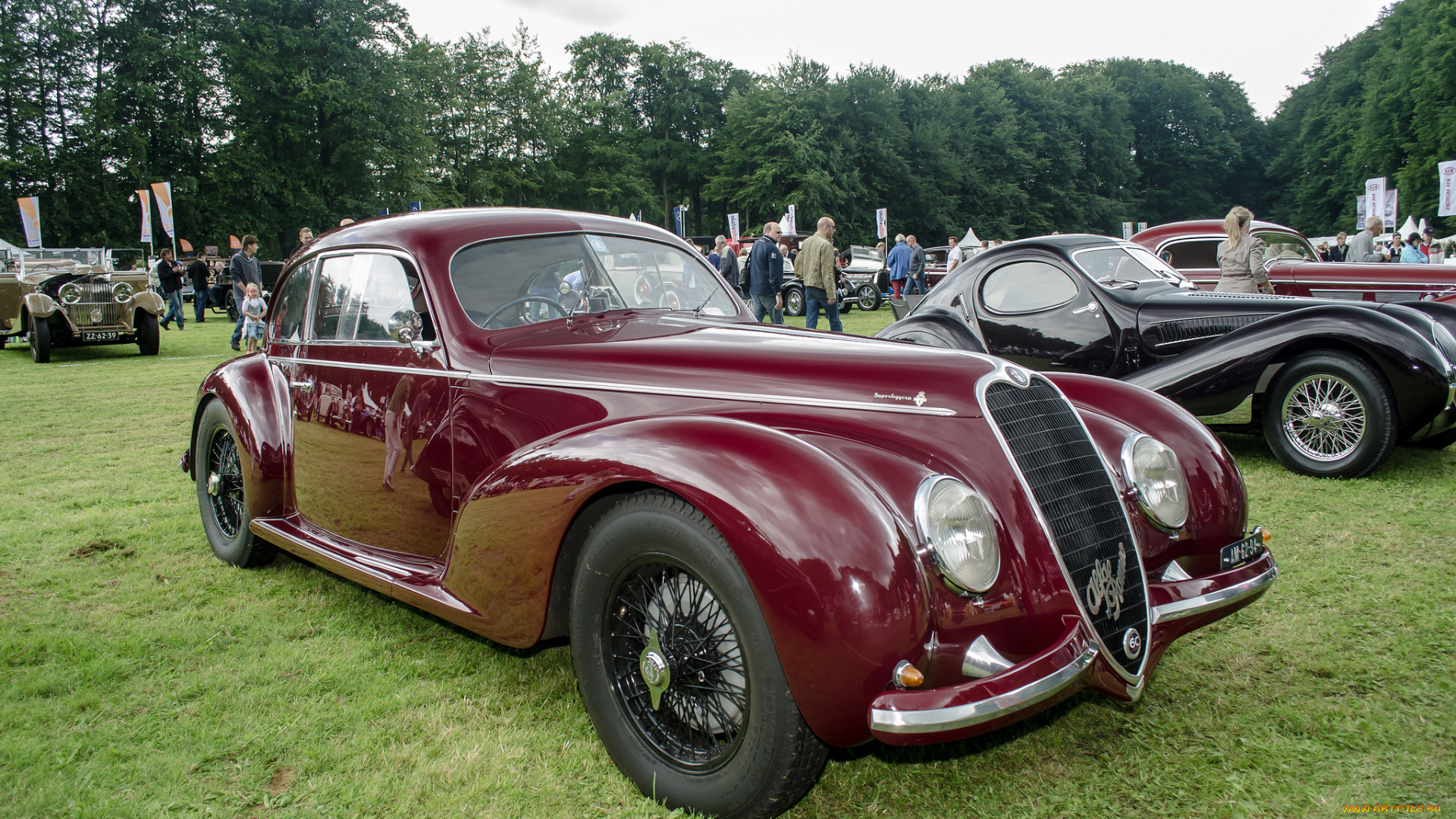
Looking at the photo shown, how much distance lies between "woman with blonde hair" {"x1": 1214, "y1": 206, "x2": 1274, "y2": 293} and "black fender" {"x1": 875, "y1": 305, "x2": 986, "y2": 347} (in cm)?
230

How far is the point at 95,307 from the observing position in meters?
13.8

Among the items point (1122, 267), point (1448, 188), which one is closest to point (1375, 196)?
point (1448, 188)

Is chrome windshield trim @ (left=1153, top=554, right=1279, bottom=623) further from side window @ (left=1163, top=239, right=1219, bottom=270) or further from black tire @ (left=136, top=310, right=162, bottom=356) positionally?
black tire @ (left=136, top=310, right=162, bottom=356)

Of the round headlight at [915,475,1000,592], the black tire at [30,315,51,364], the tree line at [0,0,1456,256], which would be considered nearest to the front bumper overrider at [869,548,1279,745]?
the round headlight at [915,475,1000,592]

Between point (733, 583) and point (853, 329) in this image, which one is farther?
point (853, 329)

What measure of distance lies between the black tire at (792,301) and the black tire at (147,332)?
1319 centimetres

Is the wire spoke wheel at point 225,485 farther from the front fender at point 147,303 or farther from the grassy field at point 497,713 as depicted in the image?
the front fender at point 147,303

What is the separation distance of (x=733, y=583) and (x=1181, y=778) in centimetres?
146

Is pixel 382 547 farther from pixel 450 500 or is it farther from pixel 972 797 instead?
pixel 972 797

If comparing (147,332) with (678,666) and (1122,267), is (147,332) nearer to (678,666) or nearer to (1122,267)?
(1122,267)

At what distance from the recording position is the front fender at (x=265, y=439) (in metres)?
3.96

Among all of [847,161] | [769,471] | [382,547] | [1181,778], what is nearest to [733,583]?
[769,471]

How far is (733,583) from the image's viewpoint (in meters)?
2.07

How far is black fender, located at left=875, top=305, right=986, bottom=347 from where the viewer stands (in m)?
7.43
